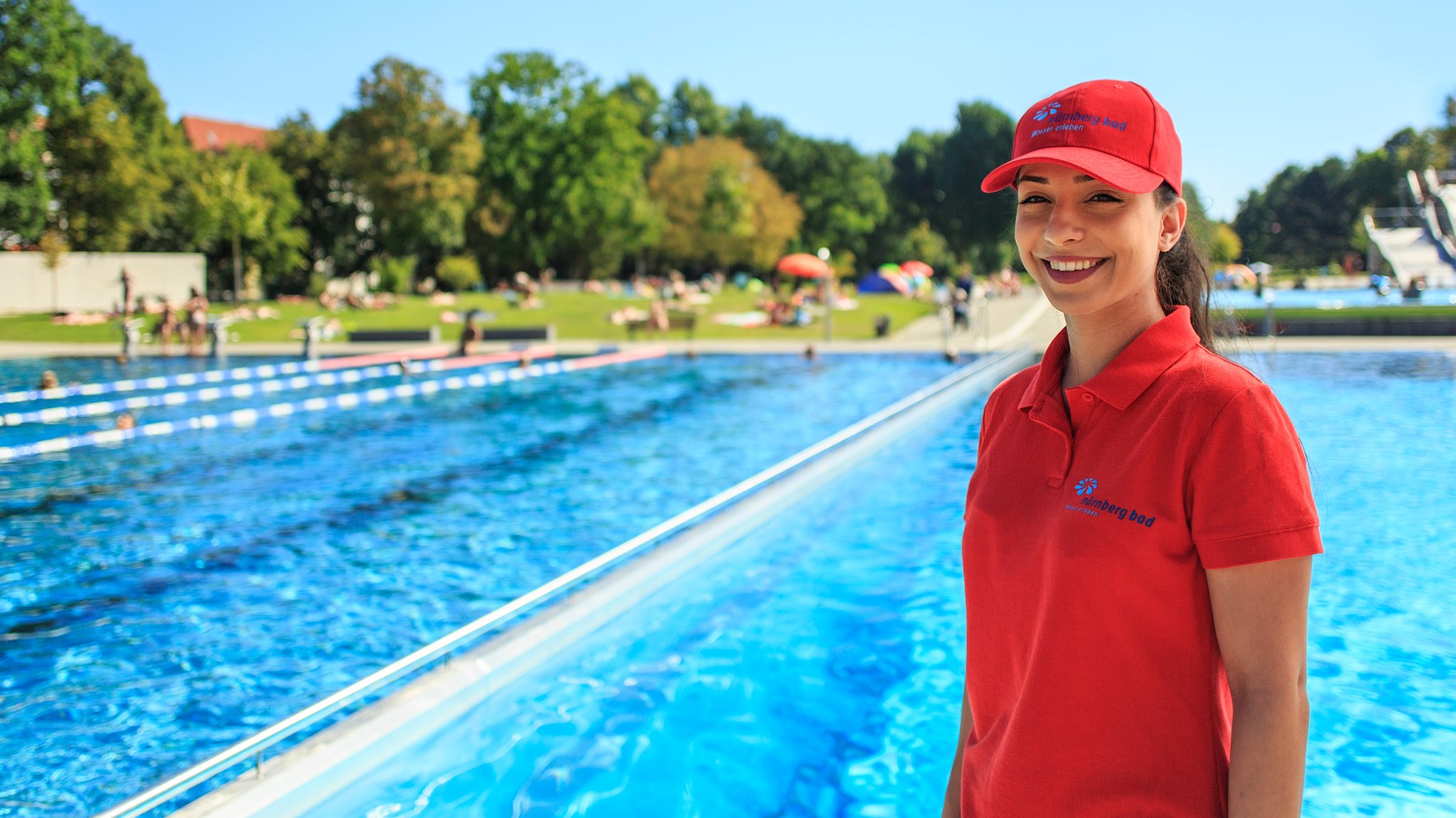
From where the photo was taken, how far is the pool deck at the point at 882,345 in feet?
71.4

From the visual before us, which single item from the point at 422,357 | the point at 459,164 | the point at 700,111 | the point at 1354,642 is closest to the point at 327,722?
the point at 1354,642

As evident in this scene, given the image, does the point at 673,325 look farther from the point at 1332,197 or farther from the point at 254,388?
the point at 1332,197

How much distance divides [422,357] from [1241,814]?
25074mm

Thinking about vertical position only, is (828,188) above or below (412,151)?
above

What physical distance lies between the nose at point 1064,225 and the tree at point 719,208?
60668mm

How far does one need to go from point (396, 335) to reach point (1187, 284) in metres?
28.7

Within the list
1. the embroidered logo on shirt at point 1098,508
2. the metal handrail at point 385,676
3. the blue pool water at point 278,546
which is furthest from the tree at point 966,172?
the embroidered logo on shirt at point 1098,508

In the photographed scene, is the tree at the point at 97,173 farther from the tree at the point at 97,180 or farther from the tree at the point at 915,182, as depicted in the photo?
the tree at the point at 915,182

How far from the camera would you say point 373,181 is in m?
51.2

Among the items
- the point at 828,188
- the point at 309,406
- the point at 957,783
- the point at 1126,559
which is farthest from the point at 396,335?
the point at 828,188

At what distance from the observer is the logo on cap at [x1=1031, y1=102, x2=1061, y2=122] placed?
1424 millimetres

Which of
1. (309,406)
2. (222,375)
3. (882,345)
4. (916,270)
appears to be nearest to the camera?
(309,406)

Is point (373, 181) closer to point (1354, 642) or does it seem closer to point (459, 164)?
point (459, 164)

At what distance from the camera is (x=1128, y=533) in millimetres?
1255
